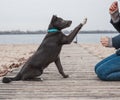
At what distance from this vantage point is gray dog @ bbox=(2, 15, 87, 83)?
Answer: 693 cm

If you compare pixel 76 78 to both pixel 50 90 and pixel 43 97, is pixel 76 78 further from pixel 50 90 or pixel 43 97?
pixel 43 97

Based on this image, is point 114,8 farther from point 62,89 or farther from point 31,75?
point 31,75

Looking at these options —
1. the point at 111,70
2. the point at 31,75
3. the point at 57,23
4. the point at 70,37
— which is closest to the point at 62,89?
the point at 31,75

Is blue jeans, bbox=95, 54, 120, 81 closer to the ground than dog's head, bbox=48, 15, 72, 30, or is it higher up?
closer to the ground

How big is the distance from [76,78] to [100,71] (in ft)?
1.64

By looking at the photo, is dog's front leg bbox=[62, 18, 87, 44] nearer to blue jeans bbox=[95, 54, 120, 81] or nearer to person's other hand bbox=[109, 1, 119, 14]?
blue jeans bbox=[95, 54, 120, 81]

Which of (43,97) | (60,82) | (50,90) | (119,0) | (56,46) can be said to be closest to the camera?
(43,97)

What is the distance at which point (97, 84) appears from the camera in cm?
644

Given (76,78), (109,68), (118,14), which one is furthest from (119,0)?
(76,78)

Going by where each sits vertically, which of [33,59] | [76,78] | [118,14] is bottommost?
[76,78]

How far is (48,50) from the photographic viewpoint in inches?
279

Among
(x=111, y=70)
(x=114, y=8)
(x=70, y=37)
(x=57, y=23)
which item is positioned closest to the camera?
(x=114, y=8)

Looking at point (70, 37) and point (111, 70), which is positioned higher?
point (70, 37)

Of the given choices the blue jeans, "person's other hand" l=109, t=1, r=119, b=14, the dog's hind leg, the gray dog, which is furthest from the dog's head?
"person's other hand" l=109, t=1, r=119, b=14
